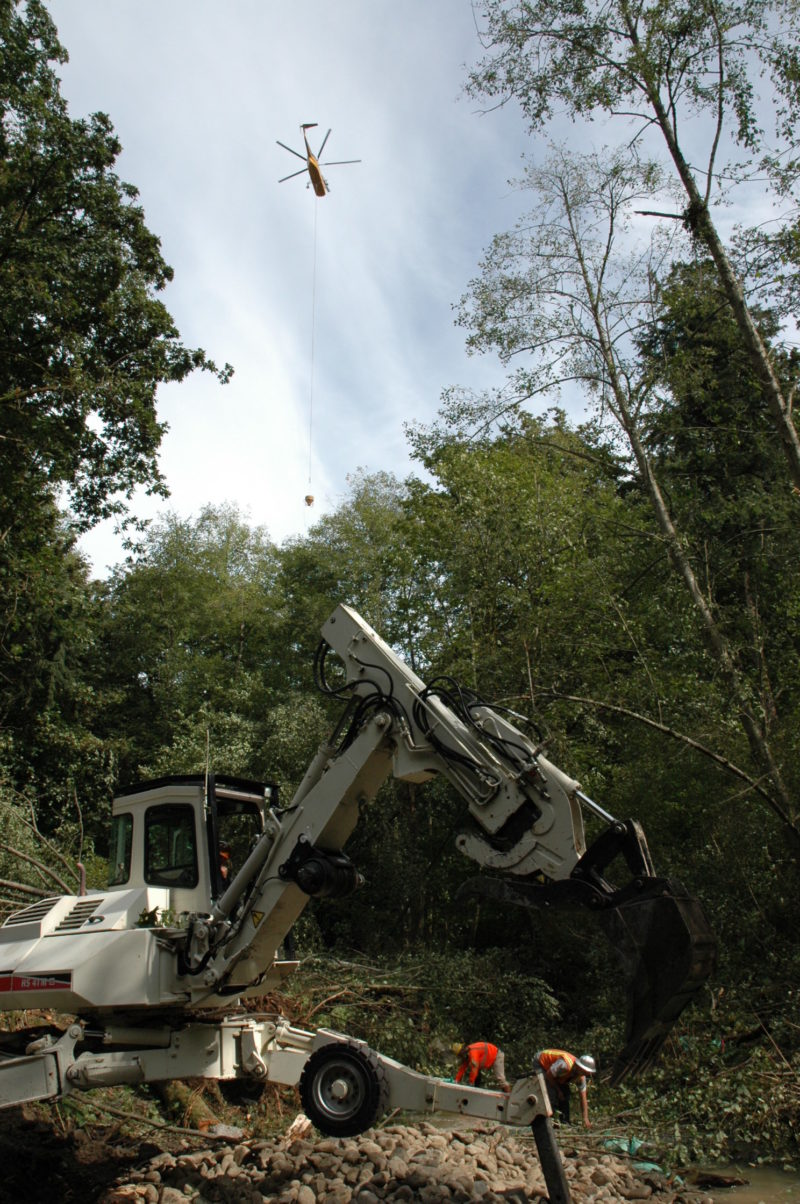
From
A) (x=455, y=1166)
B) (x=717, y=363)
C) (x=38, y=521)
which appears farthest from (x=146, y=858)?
(x=717, y=363)

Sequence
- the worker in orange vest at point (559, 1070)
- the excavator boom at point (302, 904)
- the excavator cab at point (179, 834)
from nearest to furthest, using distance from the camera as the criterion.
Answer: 1. the excavator boom at point (302, 904)
2. the worker in orange vest at point (559, 1070)
3. the excavator cab at point (179, 834)

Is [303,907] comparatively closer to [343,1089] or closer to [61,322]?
[343,1089]

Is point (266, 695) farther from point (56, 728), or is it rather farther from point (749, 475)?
point (749, 475)

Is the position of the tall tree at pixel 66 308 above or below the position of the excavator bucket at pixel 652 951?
above

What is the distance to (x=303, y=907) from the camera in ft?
21.7

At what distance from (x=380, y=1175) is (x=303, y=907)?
6.02ft

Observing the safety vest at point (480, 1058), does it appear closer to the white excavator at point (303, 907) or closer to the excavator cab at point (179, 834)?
the white excavator at point (303, 907)

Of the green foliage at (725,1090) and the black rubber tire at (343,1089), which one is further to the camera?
the green foliage at (725,1090)

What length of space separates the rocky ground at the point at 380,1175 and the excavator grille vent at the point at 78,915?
1.91 meters

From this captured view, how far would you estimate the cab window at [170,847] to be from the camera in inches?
294

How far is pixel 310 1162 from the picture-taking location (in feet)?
22.1

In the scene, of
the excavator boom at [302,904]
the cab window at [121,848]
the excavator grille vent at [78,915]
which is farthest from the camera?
the cab window at [121,848]

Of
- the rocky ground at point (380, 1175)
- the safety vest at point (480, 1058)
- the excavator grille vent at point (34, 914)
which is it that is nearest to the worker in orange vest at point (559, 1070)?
the rocky ground at point (380, 1175)

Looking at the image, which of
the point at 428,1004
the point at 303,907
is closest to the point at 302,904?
the point at 303,907
